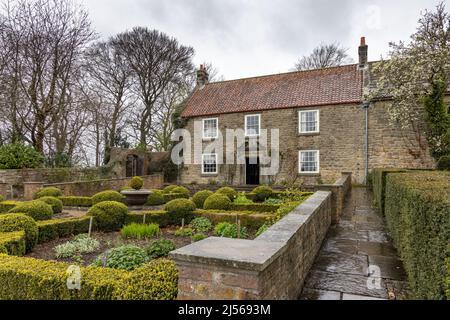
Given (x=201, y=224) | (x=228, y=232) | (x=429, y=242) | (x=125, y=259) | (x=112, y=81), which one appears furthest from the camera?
(x=112, y=81)

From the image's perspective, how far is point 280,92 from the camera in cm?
2059

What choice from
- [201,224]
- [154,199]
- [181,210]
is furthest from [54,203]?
[201,224]

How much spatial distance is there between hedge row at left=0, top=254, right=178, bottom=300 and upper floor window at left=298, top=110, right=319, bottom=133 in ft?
56.0

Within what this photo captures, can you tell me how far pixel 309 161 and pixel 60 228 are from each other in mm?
14875

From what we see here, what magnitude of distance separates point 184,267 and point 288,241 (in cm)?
114

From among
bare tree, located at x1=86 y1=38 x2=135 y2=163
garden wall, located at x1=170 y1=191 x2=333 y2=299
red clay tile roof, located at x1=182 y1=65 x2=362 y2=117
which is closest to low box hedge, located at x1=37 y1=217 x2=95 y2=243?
garden wall, located at x1=170 y1=191 x2=333 y2=299

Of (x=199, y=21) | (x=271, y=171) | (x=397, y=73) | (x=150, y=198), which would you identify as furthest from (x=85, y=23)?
(x=397, y=73)

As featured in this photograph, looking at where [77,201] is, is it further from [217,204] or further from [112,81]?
[112,81]

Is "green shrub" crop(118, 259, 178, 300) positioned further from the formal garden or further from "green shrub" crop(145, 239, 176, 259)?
"green shrub" crop(145, 239, 176, 259)

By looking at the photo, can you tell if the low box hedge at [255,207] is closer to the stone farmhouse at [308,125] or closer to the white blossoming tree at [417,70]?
the white blossoming tree at [417,70]

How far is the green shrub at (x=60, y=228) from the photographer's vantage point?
6.70 m

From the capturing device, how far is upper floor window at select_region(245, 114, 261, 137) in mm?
20234

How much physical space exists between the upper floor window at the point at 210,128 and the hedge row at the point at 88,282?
1845cm
